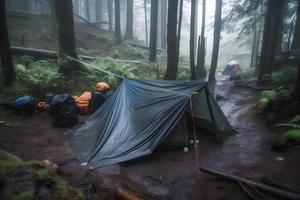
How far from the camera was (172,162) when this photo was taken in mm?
6691

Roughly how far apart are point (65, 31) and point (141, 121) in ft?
21.2

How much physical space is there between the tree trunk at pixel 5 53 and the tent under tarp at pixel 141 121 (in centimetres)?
374

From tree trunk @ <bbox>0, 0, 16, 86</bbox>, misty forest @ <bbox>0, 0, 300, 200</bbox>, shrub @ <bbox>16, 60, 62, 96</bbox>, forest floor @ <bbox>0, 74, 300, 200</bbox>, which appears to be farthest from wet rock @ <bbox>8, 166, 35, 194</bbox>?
tree trunk @ <bbox>0, 0, 16, 86</bbox>

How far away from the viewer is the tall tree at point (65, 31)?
37.1 feet

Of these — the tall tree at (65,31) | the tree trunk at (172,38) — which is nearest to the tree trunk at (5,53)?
the tall tree at (65,31)

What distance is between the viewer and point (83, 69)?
39.0 ft

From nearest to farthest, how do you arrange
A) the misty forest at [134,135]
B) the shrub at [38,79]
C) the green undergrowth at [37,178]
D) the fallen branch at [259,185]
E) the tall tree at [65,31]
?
the green undergrowth at [37,178] < the fallen branch at [259,185] < the misty forest at [134,135] < the shrub at [38,79] < the tall tree at [65,31]

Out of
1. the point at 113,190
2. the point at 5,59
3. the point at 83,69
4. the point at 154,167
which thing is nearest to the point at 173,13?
the point at 83,69

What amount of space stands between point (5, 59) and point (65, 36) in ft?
9.10

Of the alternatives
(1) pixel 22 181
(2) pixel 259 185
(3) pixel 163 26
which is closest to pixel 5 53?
(1) pixel 22 181

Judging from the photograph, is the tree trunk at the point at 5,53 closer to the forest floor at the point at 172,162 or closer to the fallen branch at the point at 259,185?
the forest floor at the point at 172,162

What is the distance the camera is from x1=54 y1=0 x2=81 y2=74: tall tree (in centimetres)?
1132

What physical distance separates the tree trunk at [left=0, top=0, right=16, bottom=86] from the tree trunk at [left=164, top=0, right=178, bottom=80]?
6.78 metres

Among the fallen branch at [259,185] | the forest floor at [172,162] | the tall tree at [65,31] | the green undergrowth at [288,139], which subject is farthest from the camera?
the tall tree at [65,31]
